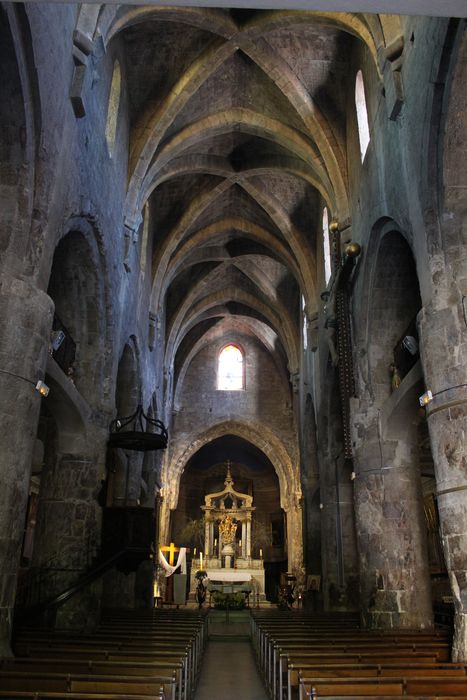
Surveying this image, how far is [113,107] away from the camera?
565 inches

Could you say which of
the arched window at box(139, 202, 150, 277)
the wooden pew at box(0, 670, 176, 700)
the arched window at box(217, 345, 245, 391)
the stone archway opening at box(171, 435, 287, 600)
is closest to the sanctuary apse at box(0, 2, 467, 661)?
the arched window at box(139, 202, 150, 277)

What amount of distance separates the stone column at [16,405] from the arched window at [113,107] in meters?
6.51

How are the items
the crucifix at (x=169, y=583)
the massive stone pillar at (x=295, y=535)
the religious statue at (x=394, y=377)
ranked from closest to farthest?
the religious statue at (x=394, y=377) → the crucifix at (x=169, y=583) → the massive stone pillar at (x=295, y=535)

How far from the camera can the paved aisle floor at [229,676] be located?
7934 mm

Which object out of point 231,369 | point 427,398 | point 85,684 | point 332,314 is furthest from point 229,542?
point 85,684

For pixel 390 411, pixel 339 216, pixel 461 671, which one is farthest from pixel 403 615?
pixel 339 216

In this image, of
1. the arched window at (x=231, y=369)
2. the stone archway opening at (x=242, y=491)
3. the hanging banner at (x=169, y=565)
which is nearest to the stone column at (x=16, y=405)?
the hanging banner at (x=169, y=565)

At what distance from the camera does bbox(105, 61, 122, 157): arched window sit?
13.8 m

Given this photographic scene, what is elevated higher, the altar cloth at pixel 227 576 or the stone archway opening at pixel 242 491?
the stone archway opening at pixel 242 491

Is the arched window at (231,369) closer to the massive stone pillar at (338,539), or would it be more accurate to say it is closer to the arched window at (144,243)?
the arched window at (144,243)

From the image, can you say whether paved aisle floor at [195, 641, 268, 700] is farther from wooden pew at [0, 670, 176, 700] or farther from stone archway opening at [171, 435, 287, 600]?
stone archway opening at [171, 435, 287, 600]

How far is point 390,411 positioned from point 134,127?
33.0ft

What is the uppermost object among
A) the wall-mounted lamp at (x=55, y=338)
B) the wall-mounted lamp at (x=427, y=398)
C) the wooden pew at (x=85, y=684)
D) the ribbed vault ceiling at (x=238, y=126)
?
the ribbed vault ceiling at (x=238, y=126)

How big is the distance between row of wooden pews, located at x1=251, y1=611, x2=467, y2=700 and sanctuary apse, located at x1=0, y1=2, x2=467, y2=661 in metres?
1.00
